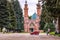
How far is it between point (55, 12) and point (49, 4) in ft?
4.58

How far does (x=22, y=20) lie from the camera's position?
320 feet

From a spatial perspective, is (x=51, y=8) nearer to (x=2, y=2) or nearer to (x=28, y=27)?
(x=2, y=2)

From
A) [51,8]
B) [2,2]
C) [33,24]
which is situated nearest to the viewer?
[51,8]

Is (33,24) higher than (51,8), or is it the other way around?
(51,8)

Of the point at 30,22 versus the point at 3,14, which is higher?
the point at 3,14

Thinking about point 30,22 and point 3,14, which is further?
point 30,22

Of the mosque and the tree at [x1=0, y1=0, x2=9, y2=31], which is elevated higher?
the tree at [x1=0, y1=0, x2=9, y2=31]

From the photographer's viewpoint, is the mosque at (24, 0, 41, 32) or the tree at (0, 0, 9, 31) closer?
the tree at (0, 0, 9, 31)

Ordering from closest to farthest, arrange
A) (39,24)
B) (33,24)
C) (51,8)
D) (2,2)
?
(51,8)
(2,2)
(39,24)
(33,24)

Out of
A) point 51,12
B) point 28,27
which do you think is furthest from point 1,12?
point 28,27

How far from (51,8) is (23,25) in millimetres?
66946

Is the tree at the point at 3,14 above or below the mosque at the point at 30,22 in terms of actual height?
above

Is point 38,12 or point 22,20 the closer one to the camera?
point 22,20

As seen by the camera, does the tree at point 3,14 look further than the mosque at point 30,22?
No
